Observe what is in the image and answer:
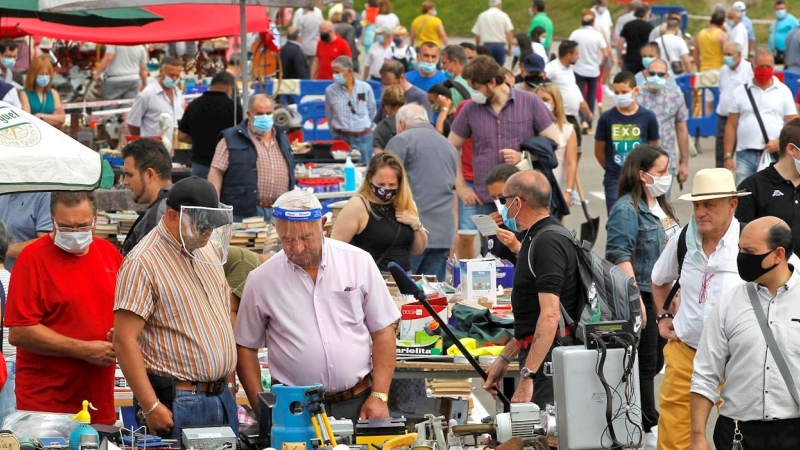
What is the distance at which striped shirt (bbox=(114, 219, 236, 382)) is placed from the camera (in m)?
6.08

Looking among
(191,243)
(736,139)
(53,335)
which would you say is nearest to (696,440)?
(191,243)

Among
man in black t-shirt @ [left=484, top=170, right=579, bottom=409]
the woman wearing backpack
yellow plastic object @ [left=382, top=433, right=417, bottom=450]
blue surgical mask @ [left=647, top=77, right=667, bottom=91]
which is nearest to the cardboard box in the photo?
man in black t-shirt @ [left=484, top=170, right=579, bottom=409]

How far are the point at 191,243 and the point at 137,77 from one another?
14.7 m

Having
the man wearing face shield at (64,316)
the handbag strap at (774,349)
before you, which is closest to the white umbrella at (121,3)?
the man wearing face shield at (64,316)

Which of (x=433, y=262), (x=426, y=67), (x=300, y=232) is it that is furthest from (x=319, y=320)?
(x=426, y=67)

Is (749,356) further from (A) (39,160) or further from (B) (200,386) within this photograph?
(A) (39,160)

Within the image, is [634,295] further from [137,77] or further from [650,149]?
[137,77]

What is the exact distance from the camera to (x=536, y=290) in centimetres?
686

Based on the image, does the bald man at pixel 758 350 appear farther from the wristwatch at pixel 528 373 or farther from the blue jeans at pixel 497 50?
the blue jeans at pixel 497 50

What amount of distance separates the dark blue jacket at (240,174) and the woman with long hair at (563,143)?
296 cm

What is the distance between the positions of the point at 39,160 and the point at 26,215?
3441 mm

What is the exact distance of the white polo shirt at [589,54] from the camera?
21.3 meters

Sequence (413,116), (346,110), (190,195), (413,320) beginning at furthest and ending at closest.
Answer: (346,110) < (413,116) < (413,320) < (190,195)

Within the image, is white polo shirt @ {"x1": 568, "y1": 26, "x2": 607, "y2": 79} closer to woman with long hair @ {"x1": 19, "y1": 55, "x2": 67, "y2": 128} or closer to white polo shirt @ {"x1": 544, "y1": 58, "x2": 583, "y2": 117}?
white polo shirt @ {"x1": 544, "y1": 58, "x2": 583, "y2": 117}
